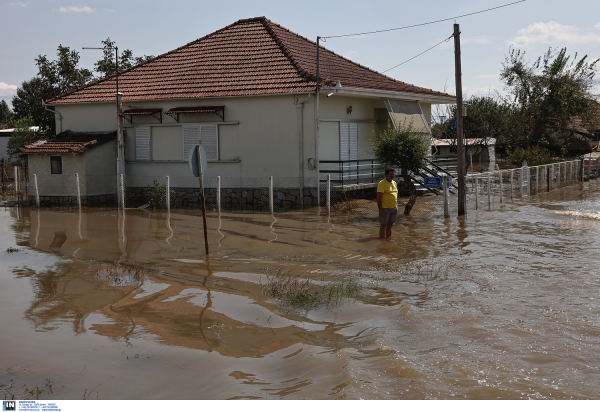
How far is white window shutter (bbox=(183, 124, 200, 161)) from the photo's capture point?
2316 cm

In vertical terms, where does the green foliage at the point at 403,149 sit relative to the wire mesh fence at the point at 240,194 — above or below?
above

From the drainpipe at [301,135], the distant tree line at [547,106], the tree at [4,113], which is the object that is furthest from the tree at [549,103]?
the tree at [4,113]

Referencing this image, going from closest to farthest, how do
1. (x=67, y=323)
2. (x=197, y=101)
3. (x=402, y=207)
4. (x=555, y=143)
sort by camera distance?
(x=67, y=323) → (x=402, y=207) → (x=197, y=101) → (x=555, y=143)

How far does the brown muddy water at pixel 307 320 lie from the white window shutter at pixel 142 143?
9.24m

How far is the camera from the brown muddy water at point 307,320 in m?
6.08

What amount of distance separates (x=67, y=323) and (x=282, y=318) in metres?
2.71

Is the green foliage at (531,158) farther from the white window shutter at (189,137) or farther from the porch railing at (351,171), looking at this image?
the white window shutter at (189,137)

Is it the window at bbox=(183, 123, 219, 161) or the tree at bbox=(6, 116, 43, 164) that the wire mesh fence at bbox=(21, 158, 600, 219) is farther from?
the tree at bbox=(6, 116, 43, 164)

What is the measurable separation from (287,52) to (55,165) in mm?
9518

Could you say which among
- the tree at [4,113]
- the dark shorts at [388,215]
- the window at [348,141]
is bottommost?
the dark shorts at [388,215]

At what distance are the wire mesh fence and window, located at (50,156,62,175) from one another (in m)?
0.23

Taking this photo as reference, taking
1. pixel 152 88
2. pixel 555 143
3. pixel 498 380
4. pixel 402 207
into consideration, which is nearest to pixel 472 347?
pixel 498 380
